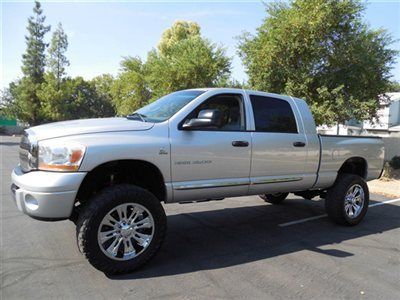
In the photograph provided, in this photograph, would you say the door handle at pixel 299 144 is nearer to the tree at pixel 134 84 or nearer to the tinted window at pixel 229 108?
the tinted window at pixel 229 108

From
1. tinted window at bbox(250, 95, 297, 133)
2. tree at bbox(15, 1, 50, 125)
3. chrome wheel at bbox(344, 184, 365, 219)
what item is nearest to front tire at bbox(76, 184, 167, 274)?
tinted window at bbox(250, 95, 297, 133)

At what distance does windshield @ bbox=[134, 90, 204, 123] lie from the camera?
193 inches

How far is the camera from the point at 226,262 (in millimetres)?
4625

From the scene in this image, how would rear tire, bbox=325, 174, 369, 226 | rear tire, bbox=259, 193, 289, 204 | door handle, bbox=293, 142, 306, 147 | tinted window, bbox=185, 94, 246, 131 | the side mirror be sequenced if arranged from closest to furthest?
the side mirror < tinted window, bbox=185, 94, 246, 131 < door handle, bbox=293, 142, 306, 147 < rear tire, bbox=325, 174, 369, 226 < rear tire, bbox=259, 193, 289, 204

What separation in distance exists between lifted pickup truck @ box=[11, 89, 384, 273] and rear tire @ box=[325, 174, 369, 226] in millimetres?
31

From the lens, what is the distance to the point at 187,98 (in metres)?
5.18

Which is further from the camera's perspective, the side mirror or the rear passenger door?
the rear passenger door

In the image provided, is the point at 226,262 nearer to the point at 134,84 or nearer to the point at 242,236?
the point at 242,236

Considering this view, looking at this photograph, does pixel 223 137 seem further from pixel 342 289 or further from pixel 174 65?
pixel 174 65

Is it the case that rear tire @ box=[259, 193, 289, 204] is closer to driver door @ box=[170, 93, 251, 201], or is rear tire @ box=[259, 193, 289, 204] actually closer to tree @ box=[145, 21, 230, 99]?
driver door @ box=[170, 93, 251, 201]

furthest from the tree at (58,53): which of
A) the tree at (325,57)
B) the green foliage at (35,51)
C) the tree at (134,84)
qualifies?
the tree at (325,57)

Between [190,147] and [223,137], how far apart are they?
521mm

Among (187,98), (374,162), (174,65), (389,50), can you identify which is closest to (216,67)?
(174,65)

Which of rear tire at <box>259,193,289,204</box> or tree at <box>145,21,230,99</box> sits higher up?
tree at <box>145,21,230,99</box>
